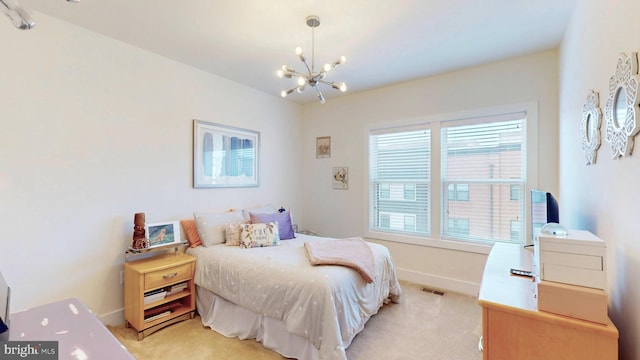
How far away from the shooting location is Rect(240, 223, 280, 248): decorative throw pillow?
116 inches

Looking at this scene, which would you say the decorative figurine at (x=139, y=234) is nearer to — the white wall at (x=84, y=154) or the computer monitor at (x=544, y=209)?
the white wall at (x=84, y=154)

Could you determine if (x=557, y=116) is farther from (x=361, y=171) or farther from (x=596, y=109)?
(x=361, y=171)

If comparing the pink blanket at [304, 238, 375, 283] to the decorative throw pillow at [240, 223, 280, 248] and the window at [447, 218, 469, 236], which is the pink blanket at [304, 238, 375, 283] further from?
the window at [447, 218, 469, 236]

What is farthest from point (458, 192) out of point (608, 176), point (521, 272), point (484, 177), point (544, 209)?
point (608, 176)

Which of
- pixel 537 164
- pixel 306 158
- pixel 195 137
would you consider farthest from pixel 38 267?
pixel 537 164

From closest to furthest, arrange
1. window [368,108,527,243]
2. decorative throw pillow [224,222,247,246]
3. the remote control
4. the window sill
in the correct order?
the remote control < decorative throw pillow [224,222,247,246] < window [368,108,527,243] < the window sill

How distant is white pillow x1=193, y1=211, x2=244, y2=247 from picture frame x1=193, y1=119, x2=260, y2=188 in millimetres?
423

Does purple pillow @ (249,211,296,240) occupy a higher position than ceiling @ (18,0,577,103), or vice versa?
ceiling @ (18,0,577,103)

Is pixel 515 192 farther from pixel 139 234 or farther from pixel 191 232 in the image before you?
pixel 139 234

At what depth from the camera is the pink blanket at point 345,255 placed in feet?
7.50

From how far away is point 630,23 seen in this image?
1094 millimetres

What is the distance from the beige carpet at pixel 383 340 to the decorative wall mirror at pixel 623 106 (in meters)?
1.77

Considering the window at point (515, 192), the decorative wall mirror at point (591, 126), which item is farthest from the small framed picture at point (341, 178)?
the decorative wall mirror at point (591, 126)

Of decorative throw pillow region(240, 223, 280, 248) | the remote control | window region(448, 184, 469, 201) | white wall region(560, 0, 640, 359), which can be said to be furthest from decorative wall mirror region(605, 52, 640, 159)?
decorative throw pillow region(240, 223, 280, 248)
